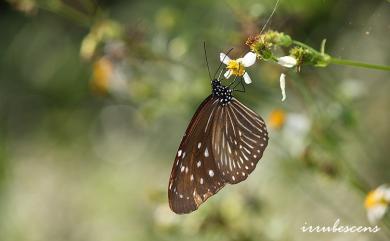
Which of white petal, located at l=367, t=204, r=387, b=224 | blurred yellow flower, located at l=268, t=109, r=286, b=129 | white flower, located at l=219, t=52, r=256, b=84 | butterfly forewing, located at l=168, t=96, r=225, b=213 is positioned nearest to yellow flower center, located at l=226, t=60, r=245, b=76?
white flower, located at l=219, t=52, r=256, b=84

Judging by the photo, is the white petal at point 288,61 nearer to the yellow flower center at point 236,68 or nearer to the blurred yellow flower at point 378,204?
the yellow flower center at point 236,68

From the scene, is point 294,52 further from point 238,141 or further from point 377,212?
point 377,212

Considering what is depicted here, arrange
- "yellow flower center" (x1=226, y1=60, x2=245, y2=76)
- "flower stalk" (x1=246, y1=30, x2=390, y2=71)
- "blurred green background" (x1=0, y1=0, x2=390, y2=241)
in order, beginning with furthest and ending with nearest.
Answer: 1. "blurred green background" (x1=0, y1=0, x2=390, y2=241)
2. "yellow flower center" (x1=226, y1=60, x2=245, y2=76)
3. "flower stalk" (x1=246, y1=30, x2=390, y2=71)

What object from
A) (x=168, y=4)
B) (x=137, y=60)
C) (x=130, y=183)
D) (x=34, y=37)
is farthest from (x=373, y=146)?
(x=34, y=37)

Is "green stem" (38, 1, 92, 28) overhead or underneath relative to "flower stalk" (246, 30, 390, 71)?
overhead

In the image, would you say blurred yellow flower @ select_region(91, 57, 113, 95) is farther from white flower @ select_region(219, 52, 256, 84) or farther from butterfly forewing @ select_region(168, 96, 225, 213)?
white flower @ select_region(219, 52, 256, 84)

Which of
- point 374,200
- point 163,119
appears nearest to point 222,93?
point 374,200

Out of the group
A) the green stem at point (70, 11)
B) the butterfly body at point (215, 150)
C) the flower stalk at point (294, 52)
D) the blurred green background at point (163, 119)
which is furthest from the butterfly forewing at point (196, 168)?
the green stem at point (70, 11)
